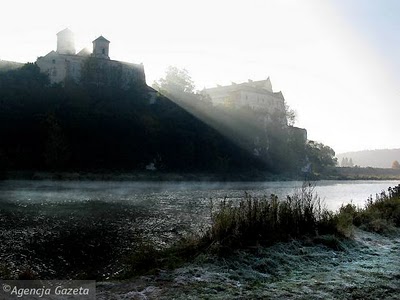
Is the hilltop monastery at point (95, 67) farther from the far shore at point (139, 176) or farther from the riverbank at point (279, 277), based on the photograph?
the riverbank at point (279, 277)

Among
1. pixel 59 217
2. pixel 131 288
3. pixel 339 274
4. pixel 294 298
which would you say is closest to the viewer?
pixel 294 298

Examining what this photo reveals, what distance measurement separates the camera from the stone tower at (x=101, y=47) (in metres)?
85.8

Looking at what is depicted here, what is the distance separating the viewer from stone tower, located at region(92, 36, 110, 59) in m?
85.8

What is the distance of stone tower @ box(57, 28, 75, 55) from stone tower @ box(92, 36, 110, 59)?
377 inches

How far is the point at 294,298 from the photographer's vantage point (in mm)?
5617

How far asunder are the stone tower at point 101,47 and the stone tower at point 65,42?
31.4 feet

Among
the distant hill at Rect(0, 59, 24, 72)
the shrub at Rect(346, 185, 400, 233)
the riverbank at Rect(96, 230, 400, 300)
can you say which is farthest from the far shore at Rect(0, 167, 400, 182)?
the distant hill at Rect(0, 59, 24, 72)

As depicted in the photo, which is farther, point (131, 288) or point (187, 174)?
point (187, 174)

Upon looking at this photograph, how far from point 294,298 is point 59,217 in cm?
1367

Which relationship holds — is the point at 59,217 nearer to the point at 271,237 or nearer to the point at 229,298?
the point at 271,237

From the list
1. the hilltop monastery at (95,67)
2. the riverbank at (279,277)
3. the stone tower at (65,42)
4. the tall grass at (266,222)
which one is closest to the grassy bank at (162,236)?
the tall grass at (266,222)

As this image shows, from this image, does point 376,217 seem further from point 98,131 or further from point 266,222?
point 98,131

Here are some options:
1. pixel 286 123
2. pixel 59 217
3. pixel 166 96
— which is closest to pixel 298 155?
pixel 286 123

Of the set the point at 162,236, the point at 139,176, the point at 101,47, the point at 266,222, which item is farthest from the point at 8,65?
the point at 266,222
